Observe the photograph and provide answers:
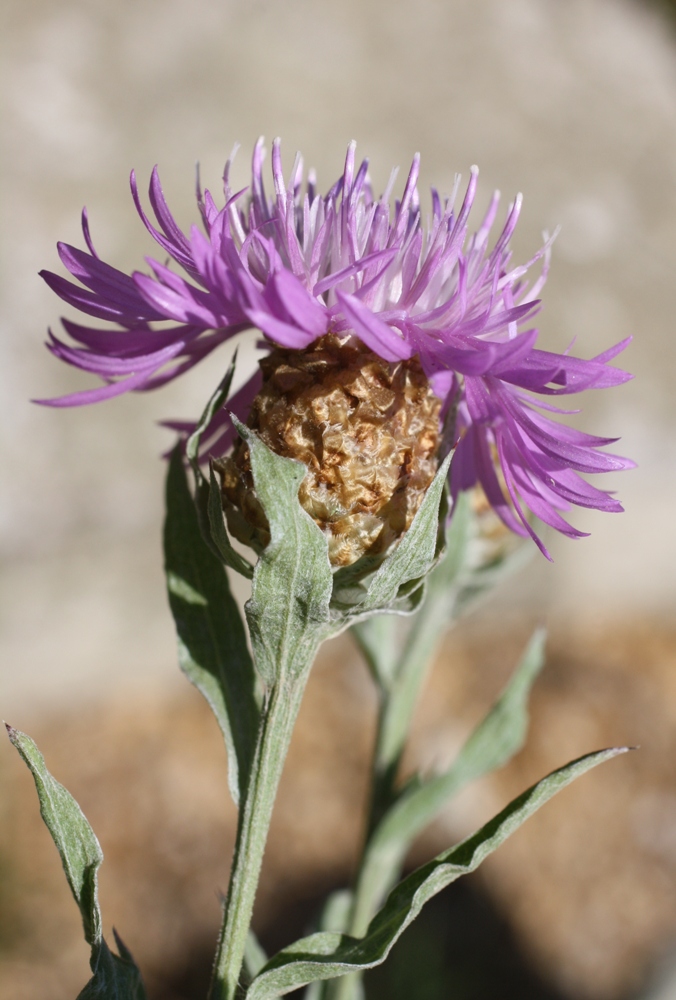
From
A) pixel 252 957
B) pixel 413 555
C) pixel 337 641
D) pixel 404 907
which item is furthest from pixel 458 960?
pixel 413 555

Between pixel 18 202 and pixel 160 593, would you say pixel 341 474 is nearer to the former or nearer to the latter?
pixel 160 593

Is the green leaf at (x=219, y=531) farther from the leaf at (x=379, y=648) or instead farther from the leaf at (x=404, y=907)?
the leaf at (x=379, y=648)

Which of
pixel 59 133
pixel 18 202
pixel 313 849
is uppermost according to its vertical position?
pixel 59 133

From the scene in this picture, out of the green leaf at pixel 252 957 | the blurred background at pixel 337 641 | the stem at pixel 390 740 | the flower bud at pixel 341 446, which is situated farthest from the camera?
the blurred background at pixel 337 641

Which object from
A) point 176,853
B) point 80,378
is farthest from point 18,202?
point 176,853

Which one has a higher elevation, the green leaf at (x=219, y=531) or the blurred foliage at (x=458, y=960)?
the green leaf at (x=219, y=531)

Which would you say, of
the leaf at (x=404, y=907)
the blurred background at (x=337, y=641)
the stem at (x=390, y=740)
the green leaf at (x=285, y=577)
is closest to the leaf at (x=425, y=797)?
the stem at (x=390, y=740)

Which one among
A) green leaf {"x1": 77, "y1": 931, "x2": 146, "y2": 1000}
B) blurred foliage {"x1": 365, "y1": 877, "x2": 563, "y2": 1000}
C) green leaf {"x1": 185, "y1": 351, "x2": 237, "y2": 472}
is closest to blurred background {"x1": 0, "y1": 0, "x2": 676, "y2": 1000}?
blurred foliage {"x1": 365, "y1": 877, "x2": 563, "y2": 1000}
